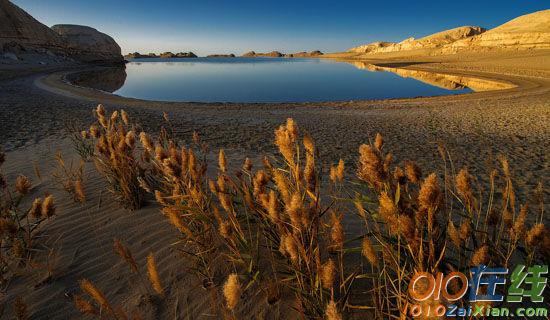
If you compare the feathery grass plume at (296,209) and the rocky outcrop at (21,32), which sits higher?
the rocky outcrop at (21,32)

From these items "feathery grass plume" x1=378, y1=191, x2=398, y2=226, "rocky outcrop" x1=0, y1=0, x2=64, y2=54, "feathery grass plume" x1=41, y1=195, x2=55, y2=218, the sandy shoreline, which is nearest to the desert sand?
the sandy shoreline

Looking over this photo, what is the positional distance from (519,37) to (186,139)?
71.1 metres

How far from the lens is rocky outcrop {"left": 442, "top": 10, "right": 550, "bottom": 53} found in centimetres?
5094

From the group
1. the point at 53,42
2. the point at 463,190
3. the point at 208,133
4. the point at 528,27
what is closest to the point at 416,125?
the point at 208,133

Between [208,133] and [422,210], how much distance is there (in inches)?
347

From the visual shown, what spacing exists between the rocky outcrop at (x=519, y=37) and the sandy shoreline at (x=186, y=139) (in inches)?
1918

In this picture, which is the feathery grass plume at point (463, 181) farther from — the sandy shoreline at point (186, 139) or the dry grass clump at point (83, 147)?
the dry grass clump at point (83, 147)

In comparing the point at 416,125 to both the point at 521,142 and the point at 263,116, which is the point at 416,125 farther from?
the point at 263,116

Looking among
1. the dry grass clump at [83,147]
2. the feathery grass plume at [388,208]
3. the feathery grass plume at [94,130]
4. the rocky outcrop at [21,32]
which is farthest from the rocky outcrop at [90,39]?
the feathery grass plume at [388,208]

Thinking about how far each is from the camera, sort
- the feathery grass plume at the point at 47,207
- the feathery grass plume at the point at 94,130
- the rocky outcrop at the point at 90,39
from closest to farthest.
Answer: the feathery grass plume at the point at 47,207, the feathery grass plume at the point at 94,130, the rocky outcrop at the point at 90,39

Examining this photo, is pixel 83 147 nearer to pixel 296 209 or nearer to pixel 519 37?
pixel 296 209

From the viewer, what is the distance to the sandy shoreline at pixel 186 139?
2533 mm

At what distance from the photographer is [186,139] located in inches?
352

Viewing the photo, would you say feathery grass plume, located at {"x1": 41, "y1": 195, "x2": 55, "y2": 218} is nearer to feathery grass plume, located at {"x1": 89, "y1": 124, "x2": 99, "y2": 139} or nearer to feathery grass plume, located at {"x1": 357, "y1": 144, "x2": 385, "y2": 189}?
feathery grass plume, located at {"x1": 89, "y1": 124, "x2": 99, "y2": 139}
